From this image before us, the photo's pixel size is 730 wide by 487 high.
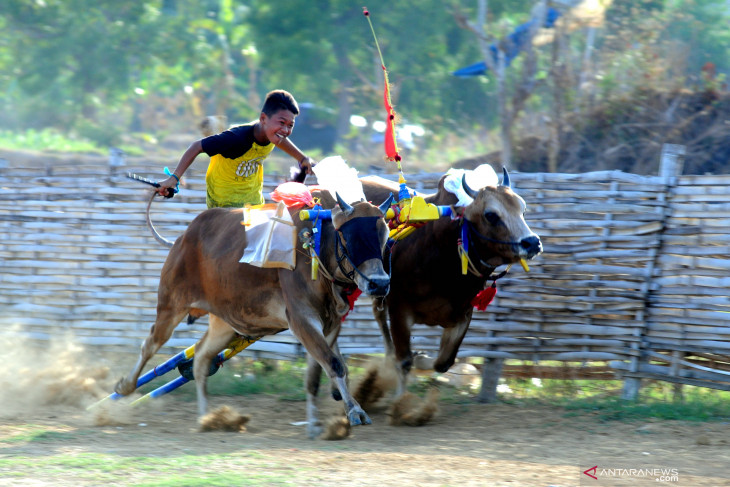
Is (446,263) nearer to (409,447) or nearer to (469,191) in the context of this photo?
(469,191)

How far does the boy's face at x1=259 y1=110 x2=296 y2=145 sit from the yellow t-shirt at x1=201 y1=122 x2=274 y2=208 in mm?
147

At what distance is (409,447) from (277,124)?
2.52 metres

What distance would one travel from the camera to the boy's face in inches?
252

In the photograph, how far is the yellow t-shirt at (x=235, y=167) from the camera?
6.43m

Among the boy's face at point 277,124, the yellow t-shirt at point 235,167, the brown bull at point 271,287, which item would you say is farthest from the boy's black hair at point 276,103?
the brown bull at point 271,287

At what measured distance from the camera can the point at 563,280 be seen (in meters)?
7.38

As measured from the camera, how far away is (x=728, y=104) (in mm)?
12766

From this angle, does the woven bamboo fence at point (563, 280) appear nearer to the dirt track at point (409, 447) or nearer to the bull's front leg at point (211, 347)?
the dirt track at point (409, 447)

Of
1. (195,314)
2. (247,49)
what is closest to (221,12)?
(247,49)

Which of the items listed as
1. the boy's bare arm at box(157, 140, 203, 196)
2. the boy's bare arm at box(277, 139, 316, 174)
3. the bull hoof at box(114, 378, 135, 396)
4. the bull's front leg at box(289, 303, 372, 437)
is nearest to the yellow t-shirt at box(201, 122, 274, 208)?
the boy's bare arm at box(157, 140, 203, 196)

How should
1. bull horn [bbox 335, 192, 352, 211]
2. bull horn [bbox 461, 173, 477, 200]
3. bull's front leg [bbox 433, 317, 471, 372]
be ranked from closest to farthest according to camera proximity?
bull horn [bbox 335, 192, 352, 211] → bull horn [bbox 461, 173, 477, 200] → bull's front leg [bbox 433, 317, 471, 372]

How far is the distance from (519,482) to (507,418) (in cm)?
203

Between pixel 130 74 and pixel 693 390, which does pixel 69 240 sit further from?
pixel 130 74

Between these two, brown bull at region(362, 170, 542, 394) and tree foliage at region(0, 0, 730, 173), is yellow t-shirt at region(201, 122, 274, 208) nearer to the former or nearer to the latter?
brown bull at region(362, 170, 542, 394)
